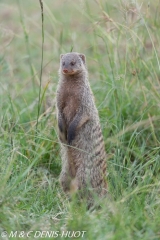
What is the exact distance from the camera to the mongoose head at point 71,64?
12.7 ft

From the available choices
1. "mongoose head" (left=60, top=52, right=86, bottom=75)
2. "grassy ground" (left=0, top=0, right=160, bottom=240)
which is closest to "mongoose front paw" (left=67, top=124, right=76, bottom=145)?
"grassy ground" (left=0, top=0, right=160, bottom=240)

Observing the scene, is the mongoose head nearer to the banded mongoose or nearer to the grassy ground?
the banded mongoose

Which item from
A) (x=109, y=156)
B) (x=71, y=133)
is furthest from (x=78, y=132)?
(x=109, y=156)

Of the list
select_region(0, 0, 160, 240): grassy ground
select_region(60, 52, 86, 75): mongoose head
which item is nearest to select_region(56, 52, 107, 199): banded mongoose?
select_region(60, 52, 86, 75): mongoose head

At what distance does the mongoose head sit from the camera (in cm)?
386

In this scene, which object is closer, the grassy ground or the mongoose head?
the grassy ground

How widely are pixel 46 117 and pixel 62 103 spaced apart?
49cm

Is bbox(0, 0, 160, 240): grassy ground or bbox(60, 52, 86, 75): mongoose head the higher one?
bbox(60, 52, 86, 75): mongoose head

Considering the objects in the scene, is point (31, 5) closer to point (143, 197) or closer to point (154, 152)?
point (154, 152)

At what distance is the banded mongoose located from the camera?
388 cm

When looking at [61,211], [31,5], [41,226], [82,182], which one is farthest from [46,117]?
[31,5]

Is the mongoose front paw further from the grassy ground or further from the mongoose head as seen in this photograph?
the mongoose head

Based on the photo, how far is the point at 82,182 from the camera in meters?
3.88

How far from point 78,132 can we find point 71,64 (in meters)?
0.45
